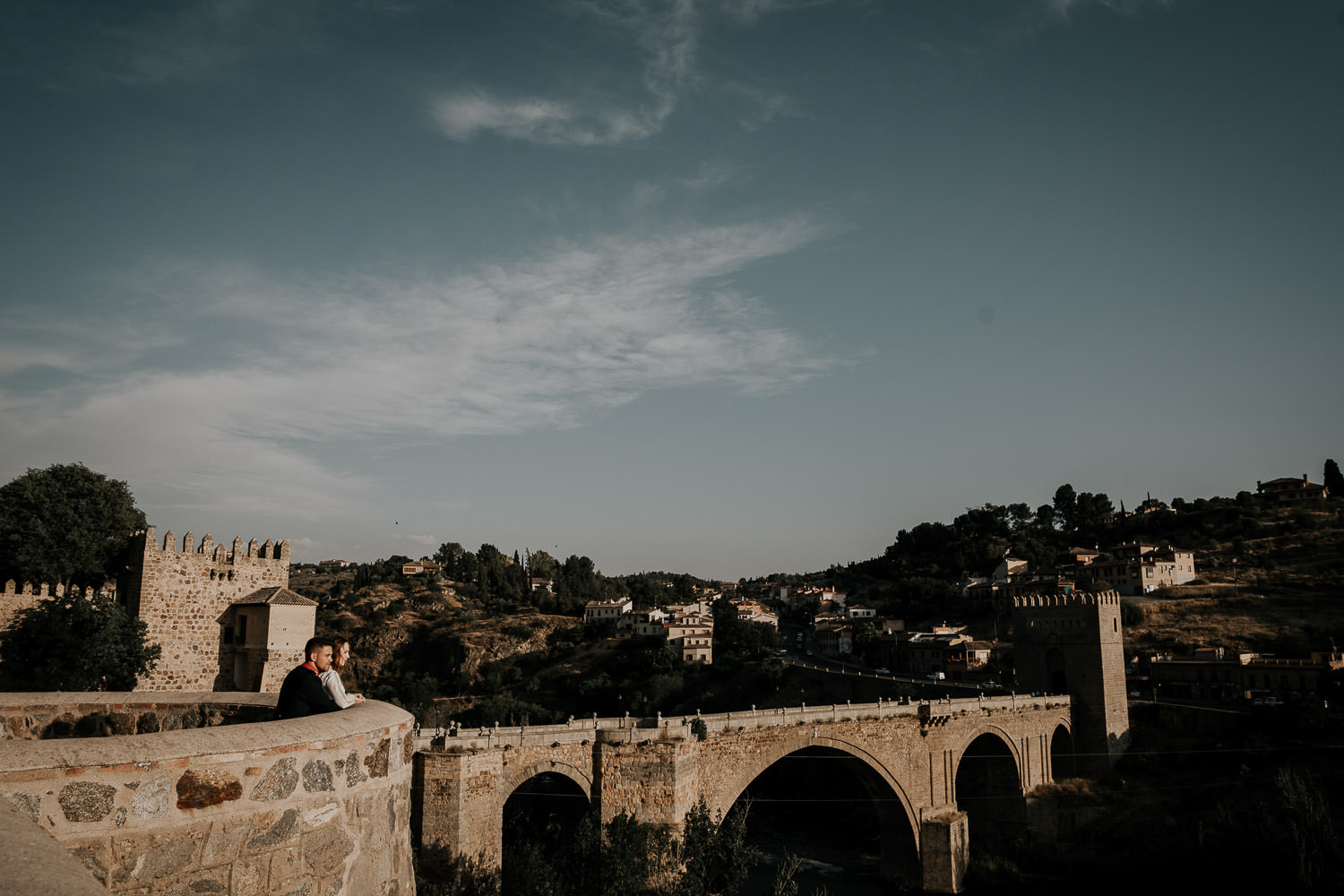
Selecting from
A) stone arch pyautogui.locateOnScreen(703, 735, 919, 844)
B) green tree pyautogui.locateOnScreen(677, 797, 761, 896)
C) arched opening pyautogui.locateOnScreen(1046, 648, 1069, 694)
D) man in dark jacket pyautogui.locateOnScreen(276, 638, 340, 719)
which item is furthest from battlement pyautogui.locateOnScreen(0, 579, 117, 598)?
arched opening pyautogui.locateOnScreen(1046, 648, 1069, 694)

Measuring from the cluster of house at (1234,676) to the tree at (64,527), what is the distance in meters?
43.5

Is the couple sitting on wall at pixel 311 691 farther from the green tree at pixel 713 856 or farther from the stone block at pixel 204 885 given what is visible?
the green tree at pixel 713 856

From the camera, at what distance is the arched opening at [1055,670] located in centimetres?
3912

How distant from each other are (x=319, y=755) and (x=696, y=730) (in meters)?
23.6

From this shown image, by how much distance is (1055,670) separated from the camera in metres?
39.4

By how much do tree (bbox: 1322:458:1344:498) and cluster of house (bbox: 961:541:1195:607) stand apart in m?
18.0

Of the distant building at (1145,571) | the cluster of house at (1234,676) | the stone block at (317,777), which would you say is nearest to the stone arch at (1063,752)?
the cluster of house at (1234,676)

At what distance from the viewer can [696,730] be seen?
2558 cm

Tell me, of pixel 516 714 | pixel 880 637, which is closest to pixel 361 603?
pixel 516 714

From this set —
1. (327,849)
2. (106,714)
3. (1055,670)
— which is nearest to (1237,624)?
(1055,670)

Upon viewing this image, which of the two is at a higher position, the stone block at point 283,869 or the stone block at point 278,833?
the stone block at point 278,833

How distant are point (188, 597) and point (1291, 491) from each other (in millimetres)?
88237

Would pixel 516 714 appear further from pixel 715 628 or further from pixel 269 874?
pixel 269 874

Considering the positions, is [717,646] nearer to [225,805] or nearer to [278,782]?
[278,782]
